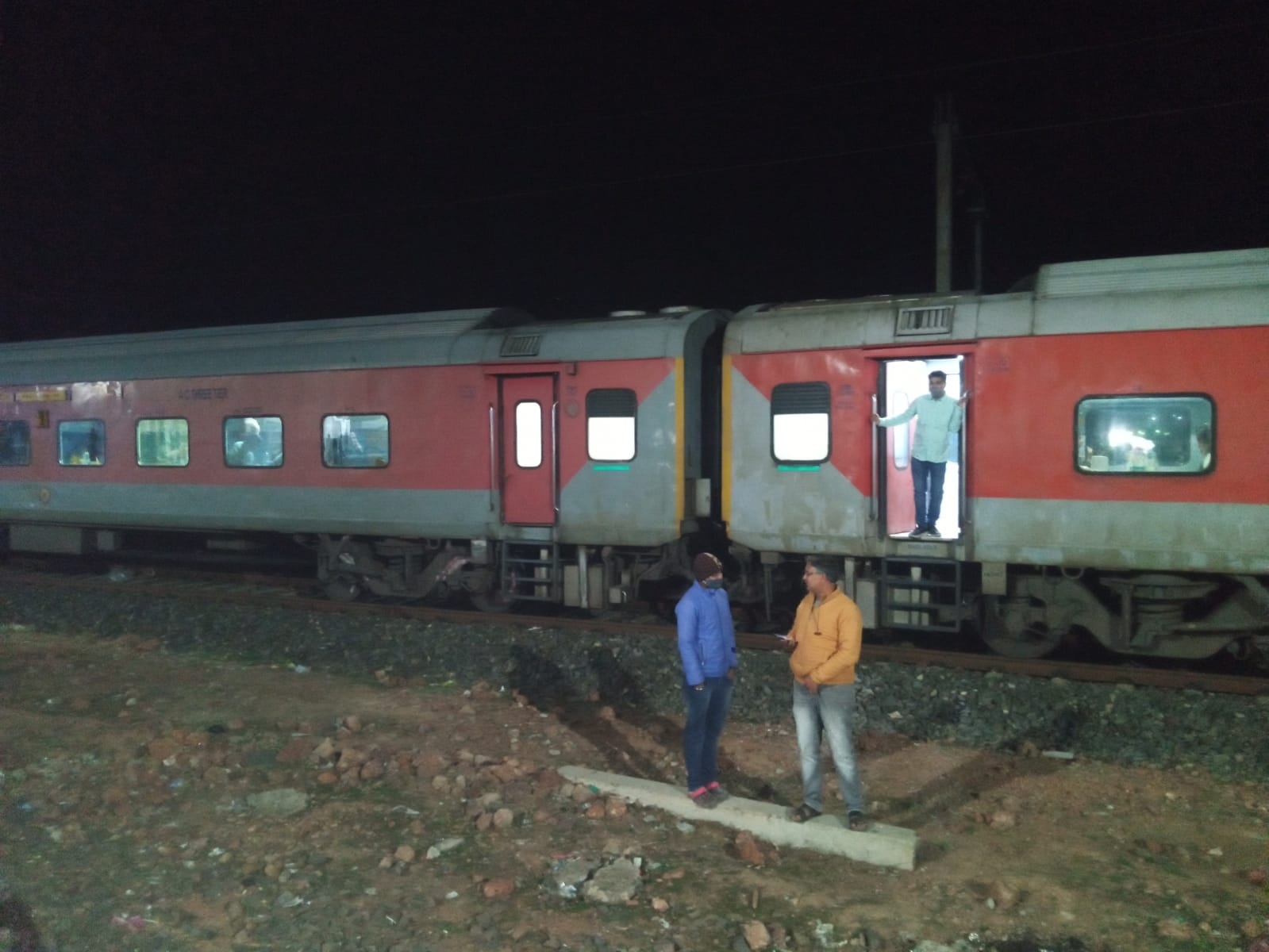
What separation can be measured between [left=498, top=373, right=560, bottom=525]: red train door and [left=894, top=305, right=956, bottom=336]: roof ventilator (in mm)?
4174

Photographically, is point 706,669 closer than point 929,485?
Yes

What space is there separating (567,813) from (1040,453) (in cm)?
579

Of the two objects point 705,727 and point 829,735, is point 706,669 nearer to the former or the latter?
point 705,727

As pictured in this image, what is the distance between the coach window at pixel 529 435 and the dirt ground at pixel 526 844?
4.10 meters

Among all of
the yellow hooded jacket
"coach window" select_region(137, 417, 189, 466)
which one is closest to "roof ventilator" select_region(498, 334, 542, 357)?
"coach window" select_region(137, 417, 189, 466)

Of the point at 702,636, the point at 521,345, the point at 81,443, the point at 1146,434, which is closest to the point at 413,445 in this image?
the point at 521,345

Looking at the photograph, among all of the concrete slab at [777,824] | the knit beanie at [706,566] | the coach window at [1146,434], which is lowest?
the concrete slab at [777,824]

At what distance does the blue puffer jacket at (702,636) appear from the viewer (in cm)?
628

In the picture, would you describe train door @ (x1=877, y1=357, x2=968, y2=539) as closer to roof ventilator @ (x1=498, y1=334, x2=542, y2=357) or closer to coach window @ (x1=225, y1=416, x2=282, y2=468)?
roof ventilator @ (x1=498, y1=334, x2=542, y2=357)

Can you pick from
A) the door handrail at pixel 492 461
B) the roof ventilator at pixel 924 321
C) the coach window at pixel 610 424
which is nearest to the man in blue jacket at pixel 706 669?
the roof ventilator at pixel 924 321

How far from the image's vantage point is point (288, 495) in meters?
13.9

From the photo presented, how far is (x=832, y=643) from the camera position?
6.06 m

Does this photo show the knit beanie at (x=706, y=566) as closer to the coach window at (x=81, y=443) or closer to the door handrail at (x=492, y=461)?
the door handrail at (x=492, y=461)

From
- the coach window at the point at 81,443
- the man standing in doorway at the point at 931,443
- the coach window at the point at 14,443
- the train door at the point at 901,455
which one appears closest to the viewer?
the man standing in doorway at the point at 931,443
